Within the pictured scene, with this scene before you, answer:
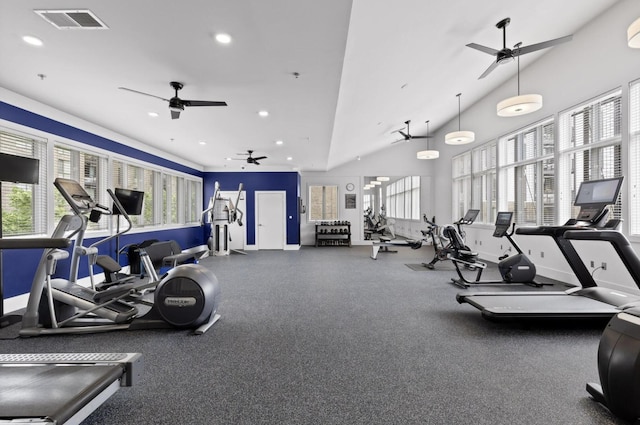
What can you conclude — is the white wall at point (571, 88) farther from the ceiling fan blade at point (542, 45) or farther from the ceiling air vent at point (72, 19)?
the ceiling air vent at point (72, 19)

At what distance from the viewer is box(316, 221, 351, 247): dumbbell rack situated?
11.0 metres

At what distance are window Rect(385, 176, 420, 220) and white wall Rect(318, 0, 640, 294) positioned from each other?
336cm

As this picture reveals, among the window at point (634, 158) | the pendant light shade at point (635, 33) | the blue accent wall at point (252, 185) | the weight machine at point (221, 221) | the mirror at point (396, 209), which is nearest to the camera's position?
the pendant light shade at point (635, 33)

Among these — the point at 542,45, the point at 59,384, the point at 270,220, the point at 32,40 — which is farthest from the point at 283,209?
the point at 59,384

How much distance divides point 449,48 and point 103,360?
18.5ft

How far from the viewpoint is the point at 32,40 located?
2725mm

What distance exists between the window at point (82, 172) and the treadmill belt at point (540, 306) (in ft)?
20.5

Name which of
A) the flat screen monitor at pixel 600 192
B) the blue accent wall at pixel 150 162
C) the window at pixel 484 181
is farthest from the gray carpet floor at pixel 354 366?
the window at pixel 484 181

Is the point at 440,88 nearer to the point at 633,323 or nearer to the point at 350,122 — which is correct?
the point at 350,122

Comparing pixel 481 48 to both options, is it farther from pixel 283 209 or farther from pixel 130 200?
pixel 283 209

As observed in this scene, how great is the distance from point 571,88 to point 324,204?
790 cm

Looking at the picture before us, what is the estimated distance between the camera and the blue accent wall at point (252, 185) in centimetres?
1023

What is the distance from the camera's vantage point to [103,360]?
1941 mm

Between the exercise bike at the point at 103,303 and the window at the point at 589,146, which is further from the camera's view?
the window at the point at 589,146
